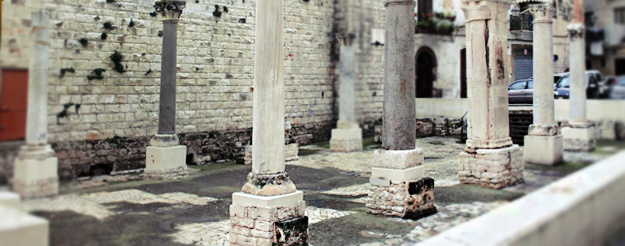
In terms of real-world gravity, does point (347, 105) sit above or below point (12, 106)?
above

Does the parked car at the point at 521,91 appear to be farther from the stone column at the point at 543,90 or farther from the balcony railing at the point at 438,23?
the balcony railing at the point at 438,23

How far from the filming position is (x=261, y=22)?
13.0ft

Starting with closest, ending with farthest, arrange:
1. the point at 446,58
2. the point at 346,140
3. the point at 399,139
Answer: the point at 399,139 < the point at 446,58 < the point at 346,140

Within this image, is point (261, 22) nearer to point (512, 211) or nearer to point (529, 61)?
point (512, 211)

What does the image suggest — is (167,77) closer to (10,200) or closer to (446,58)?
(446,58)

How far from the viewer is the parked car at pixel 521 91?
555 cm

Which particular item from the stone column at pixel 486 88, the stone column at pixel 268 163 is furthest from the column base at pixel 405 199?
the stone column at pixel 268 163

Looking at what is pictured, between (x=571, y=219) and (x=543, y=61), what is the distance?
2935 mm

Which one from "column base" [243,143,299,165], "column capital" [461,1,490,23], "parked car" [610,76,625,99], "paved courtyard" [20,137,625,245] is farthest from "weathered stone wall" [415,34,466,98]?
"parked car" [610,76,625,99]

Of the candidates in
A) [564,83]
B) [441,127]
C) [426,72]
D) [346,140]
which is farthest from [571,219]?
[346,140]

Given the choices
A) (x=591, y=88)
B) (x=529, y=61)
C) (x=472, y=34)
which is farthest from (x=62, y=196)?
(x=472, y=34)

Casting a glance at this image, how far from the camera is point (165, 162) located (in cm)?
716

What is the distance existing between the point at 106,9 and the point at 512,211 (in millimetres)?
6549

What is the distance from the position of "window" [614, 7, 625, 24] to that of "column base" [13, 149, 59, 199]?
3510 millimetres
